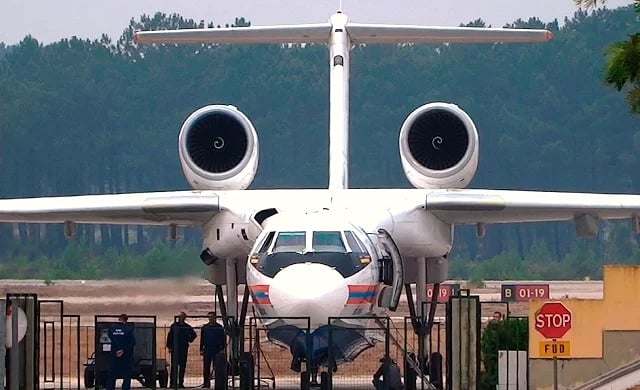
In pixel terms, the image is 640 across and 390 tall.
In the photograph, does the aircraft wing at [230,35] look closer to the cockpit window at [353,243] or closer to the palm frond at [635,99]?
the cockpit window at [353,243]

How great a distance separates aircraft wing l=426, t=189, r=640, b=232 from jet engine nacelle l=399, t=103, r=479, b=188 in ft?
1.66

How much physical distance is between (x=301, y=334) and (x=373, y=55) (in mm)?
55087

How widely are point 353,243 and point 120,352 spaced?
136 inches

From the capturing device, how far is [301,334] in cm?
1905

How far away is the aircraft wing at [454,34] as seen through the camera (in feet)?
80.1

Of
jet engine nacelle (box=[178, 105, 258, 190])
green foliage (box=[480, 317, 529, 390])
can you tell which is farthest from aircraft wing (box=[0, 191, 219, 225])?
green foliage (box=[480, 317, 529, 390])

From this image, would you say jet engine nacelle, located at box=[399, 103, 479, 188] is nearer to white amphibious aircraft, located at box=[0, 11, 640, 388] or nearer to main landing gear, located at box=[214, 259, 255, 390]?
white amphibious aircraft, located at box=[0, 11, 640, 388]

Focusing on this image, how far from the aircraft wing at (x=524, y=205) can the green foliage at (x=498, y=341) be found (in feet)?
5.33

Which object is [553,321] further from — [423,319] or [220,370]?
[220,370]

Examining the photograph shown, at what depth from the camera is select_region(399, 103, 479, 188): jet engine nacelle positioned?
23.0m

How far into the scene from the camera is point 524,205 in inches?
874

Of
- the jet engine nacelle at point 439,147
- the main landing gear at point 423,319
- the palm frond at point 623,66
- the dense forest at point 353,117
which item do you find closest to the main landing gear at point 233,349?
the main landing gear at point 423,319

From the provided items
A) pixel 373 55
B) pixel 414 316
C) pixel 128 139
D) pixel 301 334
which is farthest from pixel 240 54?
pixel 301 334

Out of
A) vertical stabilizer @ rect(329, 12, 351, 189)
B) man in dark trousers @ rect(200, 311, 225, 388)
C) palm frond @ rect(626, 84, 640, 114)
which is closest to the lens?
palm frond @ rect(626, 84, 640, 114)
